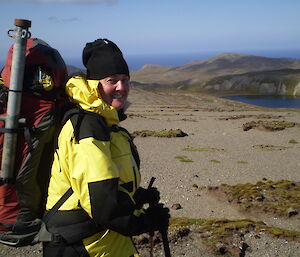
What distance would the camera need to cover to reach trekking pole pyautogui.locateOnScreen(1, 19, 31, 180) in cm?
338

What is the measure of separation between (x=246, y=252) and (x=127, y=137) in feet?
18.4

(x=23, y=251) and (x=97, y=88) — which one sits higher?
(x=97, y=88)

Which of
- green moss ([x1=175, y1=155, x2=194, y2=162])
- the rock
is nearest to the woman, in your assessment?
the rock

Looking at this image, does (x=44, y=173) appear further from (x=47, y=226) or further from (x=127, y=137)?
(x=127, y=137)

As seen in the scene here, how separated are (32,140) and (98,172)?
0.78 m

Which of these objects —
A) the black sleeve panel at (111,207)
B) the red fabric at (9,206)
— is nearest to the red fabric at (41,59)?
the red fabric at (9,206)

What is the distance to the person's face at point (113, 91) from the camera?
3644 mm

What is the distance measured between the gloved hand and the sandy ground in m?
4.42

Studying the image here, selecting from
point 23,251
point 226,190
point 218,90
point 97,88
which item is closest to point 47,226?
point 97,88

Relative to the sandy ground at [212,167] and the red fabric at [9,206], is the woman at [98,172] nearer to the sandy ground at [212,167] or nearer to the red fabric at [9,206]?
the red fabric at [9,206]

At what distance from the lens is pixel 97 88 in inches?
141

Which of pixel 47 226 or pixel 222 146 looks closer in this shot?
pixel 47 226

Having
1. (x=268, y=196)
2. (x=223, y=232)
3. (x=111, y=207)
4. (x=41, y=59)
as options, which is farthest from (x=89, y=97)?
(x=268, y=196)

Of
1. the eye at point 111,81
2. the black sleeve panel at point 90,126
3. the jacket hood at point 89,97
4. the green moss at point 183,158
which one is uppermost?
the eye at point 111,81
